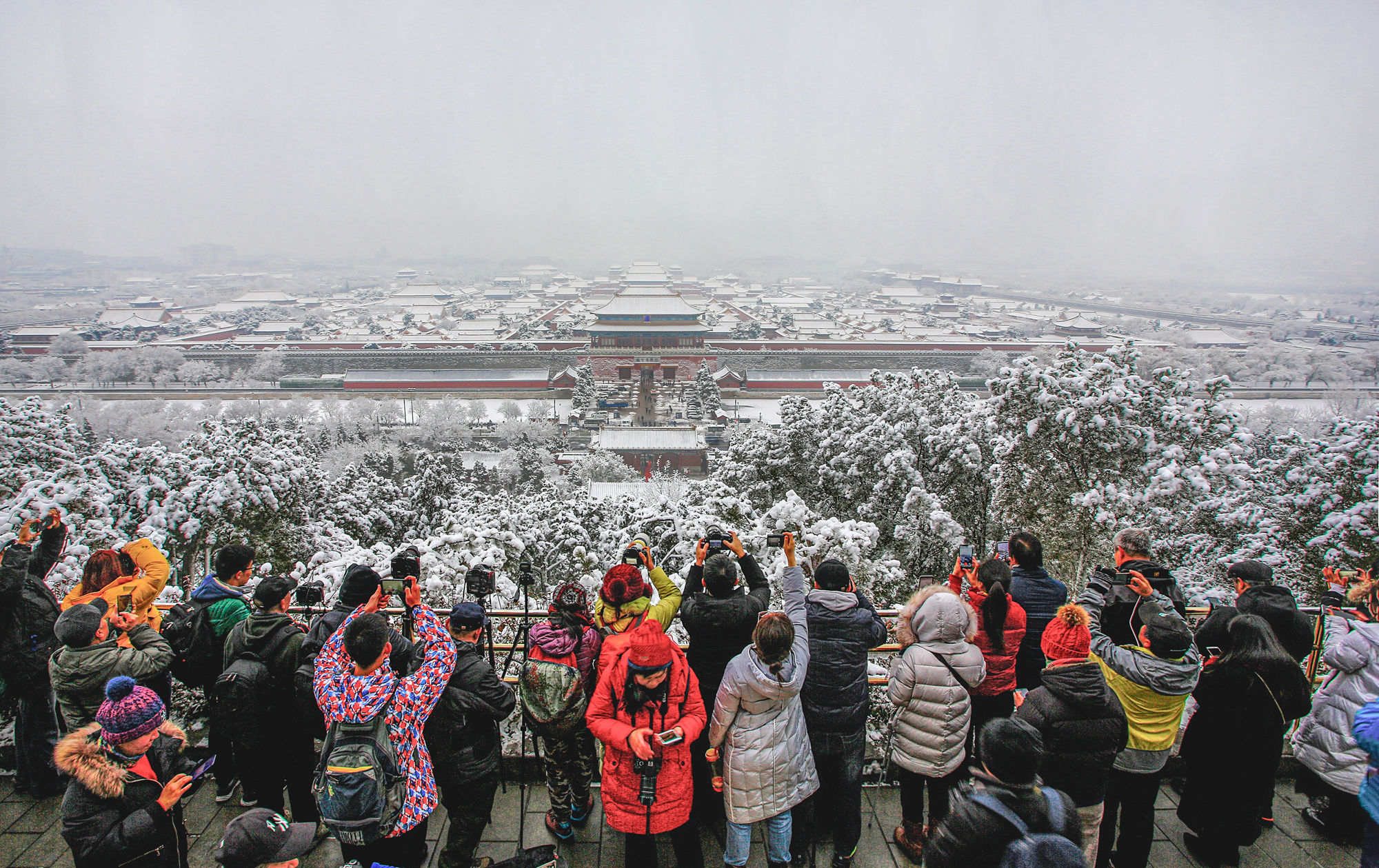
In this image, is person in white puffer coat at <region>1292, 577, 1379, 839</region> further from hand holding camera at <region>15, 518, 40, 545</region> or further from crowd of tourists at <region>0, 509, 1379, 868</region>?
hand holding camera at <region>15, 518, 40, 545</region>

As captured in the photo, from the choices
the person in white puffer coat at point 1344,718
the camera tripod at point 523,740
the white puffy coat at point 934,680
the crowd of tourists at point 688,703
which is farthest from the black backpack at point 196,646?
the person in white puffer coat at point 1344,718

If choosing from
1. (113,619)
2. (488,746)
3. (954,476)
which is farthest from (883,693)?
(954,476)

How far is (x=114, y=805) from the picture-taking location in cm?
164

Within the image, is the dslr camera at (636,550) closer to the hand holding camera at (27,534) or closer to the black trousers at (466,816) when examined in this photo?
the black trousers at (466,816)

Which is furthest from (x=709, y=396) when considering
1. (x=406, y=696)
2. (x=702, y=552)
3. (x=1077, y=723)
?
(x=406, y=696)

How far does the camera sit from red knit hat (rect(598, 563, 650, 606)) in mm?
2166

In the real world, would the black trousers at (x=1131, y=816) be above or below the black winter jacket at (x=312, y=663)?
below

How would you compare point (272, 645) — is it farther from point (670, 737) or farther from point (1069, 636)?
point (1069, 636)

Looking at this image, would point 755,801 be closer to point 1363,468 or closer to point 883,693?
point 883,693

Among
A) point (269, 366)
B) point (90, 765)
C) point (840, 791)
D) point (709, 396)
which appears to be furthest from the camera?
point (269, 366)

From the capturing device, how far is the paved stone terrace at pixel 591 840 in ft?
7.30

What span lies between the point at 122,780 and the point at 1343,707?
373cm

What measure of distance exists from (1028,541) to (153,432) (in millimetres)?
21565

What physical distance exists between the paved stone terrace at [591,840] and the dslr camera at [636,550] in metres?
1.02
